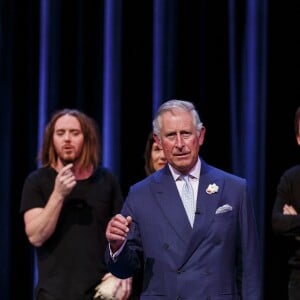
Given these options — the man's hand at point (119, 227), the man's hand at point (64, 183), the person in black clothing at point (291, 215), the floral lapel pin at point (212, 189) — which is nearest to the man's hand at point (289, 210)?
the person in black clothing at point (291, 215)

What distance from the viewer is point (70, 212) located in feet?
9.87

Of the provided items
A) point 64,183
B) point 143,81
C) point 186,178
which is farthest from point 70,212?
point 143,81

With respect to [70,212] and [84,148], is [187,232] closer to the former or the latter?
[70,212]

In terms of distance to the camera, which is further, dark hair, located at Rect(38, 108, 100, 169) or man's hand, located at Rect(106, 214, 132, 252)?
dark hair, located at Rect(38, 108, 100, 169)

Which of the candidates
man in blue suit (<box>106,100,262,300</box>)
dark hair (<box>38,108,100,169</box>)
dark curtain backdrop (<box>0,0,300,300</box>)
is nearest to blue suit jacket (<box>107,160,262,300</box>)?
man in blue suit (<box>106,100,262,300</box>)

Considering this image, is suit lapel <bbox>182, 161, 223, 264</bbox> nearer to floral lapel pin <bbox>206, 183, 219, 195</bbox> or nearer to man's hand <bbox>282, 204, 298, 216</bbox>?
floral lapel pin <bbox>206, 183, 219, 195</bbox>

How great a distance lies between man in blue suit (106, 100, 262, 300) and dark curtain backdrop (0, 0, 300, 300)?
1.52 meters

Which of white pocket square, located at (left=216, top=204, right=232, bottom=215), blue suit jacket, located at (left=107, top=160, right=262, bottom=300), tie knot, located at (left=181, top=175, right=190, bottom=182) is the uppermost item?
tie knot, located at (left=181, top=175, right=190, bottom=182)

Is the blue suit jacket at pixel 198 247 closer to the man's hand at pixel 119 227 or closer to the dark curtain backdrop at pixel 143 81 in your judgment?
the man's hand at pixel 119 227

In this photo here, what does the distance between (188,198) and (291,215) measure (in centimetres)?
85

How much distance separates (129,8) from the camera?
4141 millimetres

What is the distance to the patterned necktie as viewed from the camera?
2408mm

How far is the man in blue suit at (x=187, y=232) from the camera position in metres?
2.32

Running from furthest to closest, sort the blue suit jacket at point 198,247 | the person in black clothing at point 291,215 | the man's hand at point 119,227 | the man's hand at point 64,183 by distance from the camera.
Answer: the person in black clothing at point 291,215 → the man's hand at point 64,183 → the blue suit jacket at point 198,247 → the man's hand at point 119,227
